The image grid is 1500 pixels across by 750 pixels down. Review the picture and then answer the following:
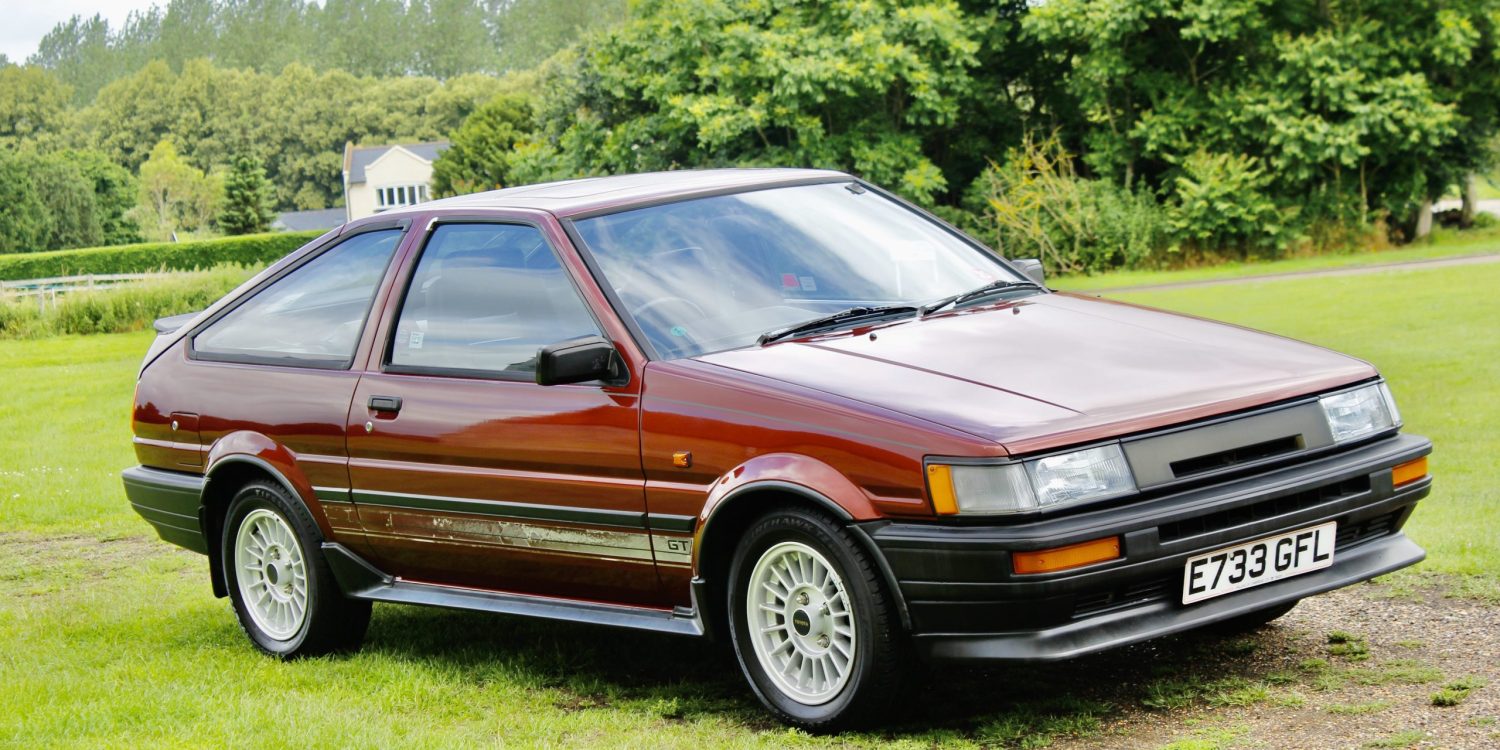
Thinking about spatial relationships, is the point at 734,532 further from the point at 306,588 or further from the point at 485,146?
the point at 485,146

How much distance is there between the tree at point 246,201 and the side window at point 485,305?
86068mm

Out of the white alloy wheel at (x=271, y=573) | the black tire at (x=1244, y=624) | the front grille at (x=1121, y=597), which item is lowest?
the black tire at (x=1244, y=624)

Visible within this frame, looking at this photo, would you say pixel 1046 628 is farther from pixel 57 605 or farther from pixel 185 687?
pixel 57 605

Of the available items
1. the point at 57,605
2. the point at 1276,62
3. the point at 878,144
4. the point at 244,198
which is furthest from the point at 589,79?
the point at 244,198

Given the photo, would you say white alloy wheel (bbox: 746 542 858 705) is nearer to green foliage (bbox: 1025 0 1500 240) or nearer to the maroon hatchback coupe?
the maroon hatchback coupe

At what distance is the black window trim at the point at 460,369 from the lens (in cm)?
513

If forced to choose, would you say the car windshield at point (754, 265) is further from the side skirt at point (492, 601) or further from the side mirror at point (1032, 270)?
the side skirt at point (492, 601)

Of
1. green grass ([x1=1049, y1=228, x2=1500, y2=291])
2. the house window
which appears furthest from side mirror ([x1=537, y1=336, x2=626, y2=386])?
the house window

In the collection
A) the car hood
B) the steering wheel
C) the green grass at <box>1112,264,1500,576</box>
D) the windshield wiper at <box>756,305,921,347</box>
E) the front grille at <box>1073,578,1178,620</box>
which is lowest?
the green grass at <box>1112,264,1500,576</box>

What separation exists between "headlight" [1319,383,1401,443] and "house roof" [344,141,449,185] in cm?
11699

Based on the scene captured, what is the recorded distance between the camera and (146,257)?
70688 mm

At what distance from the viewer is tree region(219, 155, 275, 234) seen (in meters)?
88.1

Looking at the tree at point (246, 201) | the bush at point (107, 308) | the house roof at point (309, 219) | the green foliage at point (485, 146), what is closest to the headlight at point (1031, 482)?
the bush at point (107, 308)

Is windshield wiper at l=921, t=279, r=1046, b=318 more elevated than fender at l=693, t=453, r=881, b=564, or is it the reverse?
windshield wiper at l=921, t=279, r=1046, b=318
